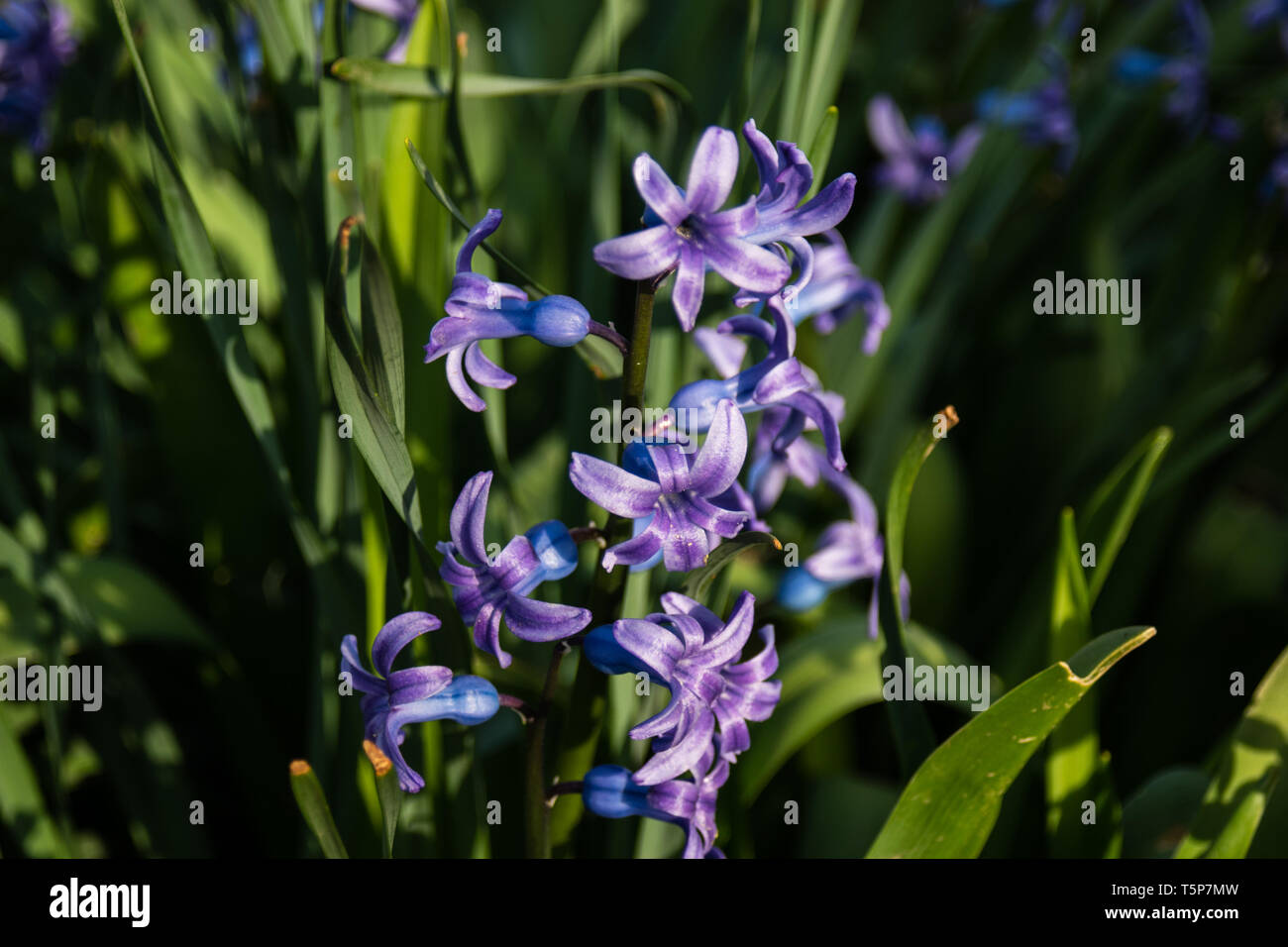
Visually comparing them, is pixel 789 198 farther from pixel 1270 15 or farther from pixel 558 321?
pixel 1270 15

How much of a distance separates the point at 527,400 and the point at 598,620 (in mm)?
1153

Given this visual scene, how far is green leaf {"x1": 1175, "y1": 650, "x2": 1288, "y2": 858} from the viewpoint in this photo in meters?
1.22

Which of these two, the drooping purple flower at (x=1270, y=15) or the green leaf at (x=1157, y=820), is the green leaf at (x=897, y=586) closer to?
the green leaf at (x=1157, y=820)

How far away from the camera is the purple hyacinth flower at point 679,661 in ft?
2.65

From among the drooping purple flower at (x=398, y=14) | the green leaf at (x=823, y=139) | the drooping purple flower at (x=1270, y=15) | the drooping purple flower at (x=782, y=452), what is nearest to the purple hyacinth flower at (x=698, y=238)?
the drooping purple flower at (x=782, y=452)

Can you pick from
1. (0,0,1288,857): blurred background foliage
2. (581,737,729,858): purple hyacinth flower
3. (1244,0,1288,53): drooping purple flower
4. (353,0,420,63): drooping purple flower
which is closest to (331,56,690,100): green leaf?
(0,0,1288,857): blurred background foliage

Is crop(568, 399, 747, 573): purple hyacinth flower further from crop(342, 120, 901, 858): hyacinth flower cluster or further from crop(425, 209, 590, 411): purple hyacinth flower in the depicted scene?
crop(425, 209, 590, 411): purple hyacinth flower

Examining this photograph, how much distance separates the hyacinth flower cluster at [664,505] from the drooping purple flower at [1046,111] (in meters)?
1.55

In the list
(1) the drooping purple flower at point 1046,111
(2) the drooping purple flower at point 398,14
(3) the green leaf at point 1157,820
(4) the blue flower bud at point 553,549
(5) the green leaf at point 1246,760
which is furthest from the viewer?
(1) the drooping purple flower at point 1046,111

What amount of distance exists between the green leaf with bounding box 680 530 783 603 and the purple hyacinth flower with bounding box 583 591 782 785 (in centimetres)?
6

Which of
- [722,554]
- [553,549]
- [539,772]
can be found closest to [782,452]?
[722,554]

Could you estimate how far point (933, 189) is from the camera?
248 centimetres

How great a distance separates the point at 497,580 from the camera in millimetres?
839
